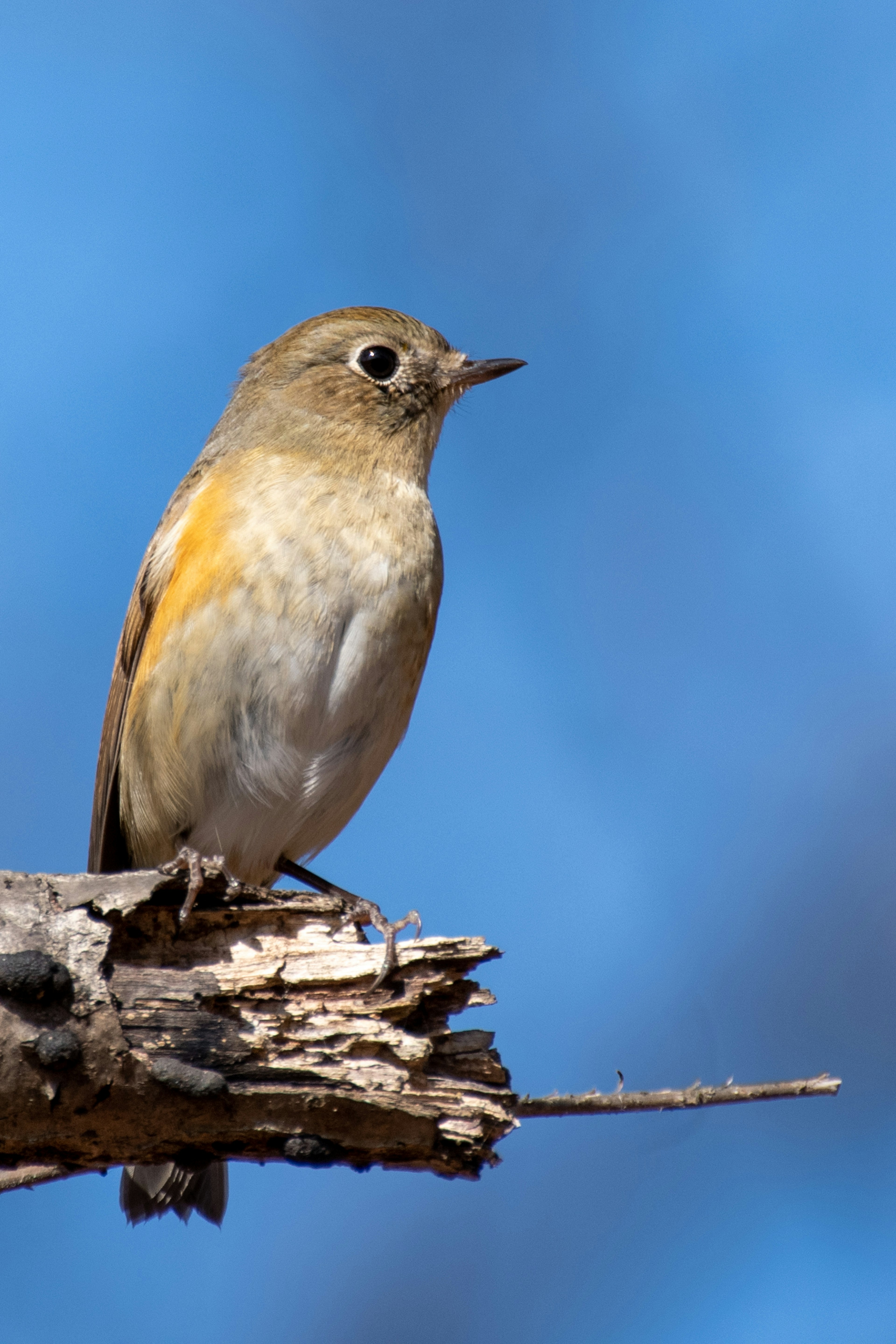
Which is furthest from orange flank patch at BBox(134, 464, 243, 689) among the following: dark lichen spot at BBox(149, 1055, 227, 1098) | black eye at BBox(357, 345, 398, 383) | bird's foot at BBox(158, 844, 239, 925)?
dark lichen spot at BBox(149, 1055, 227, 1098)

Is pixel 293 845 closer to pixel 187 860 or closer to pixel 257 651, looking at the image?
pixel 257 651

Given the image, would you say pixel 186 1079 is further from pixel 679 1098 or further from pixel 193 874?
pixel 679 1098

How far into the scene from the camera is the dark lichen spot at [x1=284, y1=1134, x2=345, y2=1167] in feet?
8.93

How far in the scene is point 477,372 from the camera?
190 inches

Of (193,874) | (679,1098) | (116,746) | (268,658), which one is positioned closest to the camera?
(679,1098)

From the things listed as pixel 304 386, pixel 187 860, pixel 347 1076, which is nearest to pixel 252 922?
pixel 187 860

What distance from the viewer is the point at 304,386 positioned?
4.70 m

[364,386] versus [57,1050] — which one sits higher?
[364,386]

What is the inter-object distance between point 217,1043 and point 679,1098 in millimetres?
984

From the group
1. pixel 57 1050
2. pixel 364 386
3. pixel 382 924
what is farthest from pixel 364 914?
pixel 364 386

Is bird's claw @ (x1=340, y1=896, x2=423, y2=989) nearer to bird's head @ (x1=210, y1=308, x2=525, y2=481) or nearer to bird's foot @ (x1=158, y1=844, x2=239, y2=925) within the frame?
bird's foot @ (x1=158, y1=844, x2=239, y2=925)

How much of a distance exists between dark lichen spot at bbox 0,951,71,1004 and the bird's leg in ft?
2.21

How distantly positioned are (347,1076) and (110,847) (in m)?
1.83

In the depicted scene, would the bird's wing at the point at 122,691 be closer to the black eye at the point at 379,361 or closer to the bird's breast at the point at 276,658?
the bird's breast at the point at 276,658
